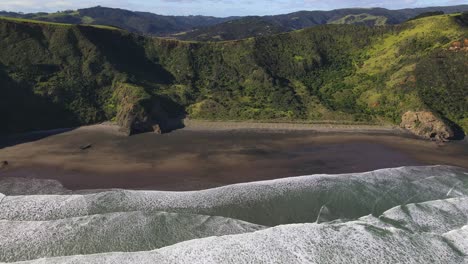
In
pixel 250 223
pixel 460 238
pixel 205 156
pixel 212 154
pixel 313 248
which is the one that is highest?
pixel 313 248

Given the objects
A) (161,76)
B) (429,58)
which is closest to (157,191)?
(161,76)

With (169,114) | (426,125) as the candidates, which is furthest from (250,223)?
(426,125)

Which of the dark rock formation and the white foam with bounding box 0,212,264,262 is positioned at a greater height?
the white foam with bounding box 0,212,264,262

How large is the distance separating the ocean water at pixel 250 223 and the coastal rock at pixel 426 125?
1007 inches

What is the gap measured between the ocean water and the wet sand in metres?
5.53

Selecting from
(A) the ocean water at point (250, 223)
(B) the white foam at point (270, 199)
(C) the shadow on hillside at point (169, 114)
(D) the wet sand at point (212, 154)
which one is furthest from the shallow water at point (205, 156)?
(A) the ocean water at point (250, 223)

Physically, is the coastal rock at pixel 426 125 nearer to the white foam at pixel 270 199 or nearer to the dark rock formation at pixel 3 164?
the white foam at pixel 270 199

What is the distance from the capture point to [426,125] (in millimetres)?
77562

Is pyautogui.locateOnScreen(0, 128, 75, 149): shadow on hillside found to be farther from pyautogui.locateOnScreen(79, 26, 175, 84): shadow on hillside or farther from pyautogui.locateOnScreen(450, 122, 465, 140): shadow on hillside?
pyautogui.locateOnScreen(450, 122, 465, 140): shadow on hillside

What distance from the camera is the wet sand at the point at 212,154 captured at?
56.4 metres

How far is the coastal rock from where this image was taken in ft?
247

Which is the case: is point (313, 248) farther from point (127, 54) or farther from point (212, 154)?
point (127, 54)

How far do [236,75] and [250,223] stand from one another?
71.0 meters

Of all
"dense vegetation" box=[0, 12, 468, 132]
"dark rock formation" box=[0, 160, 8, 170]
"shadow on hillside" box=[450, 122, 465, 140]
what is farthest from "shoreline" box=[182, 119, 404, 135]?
"dark rock formation" box=[0, 160, 8, 170]
